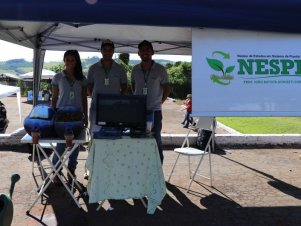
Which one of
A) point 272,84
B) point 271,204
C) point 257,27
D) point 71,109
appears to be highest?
point 257,27

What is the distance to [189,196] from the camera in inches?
204

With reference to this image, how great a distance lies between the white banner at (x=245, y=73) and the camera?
13.4 feet

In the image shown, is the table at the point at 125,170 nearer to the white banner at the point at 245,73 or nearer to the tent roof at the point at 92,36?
the white banner at the point at 245,73

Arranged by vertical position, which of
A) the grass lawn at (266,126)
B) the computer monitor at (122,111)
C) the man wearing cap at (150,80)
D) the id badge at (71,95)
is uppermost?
the man wearing cap at (150,80)

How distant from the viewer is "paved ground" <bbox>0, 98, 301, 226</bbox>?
173 inches

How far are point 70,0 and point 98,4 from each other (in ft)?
0.83

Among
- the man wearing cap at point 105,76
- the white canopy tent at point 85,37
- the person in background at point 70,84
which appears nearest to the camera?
the person in background at point 70,84

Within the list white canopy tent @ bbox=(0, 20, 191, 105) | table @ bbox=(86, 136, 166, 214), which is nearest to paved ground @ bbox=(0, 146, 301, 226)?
table @ bbox=(86, 136, 166, 214)

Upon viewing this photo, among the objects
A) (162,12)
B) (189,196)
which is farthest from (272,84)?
(189,196)

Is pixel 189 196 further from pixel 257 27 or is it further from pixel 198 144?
pixel 198 144

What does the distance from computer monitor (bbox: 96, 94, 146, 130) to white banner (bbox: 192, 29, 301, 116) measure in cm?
60

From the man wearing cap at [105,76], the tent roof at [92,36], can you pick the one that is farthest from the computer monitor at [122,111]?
the tent roof at [92,36]

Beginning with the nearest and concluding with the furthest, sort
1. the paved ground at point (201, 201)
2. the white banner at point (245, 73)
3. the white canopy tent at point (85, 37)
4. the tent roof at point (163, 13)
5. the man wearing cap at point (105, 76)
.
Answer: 1. the tent roof at point (163, 13)
2. the white banner at point (245, 73)
3. the paved ground at point (201, 201)
4. the man wearing cap at point (105, 76)
5. the white canopy tent at point (85, 37)

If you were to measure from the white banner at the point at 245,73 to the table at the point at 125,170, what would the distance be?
711mm
